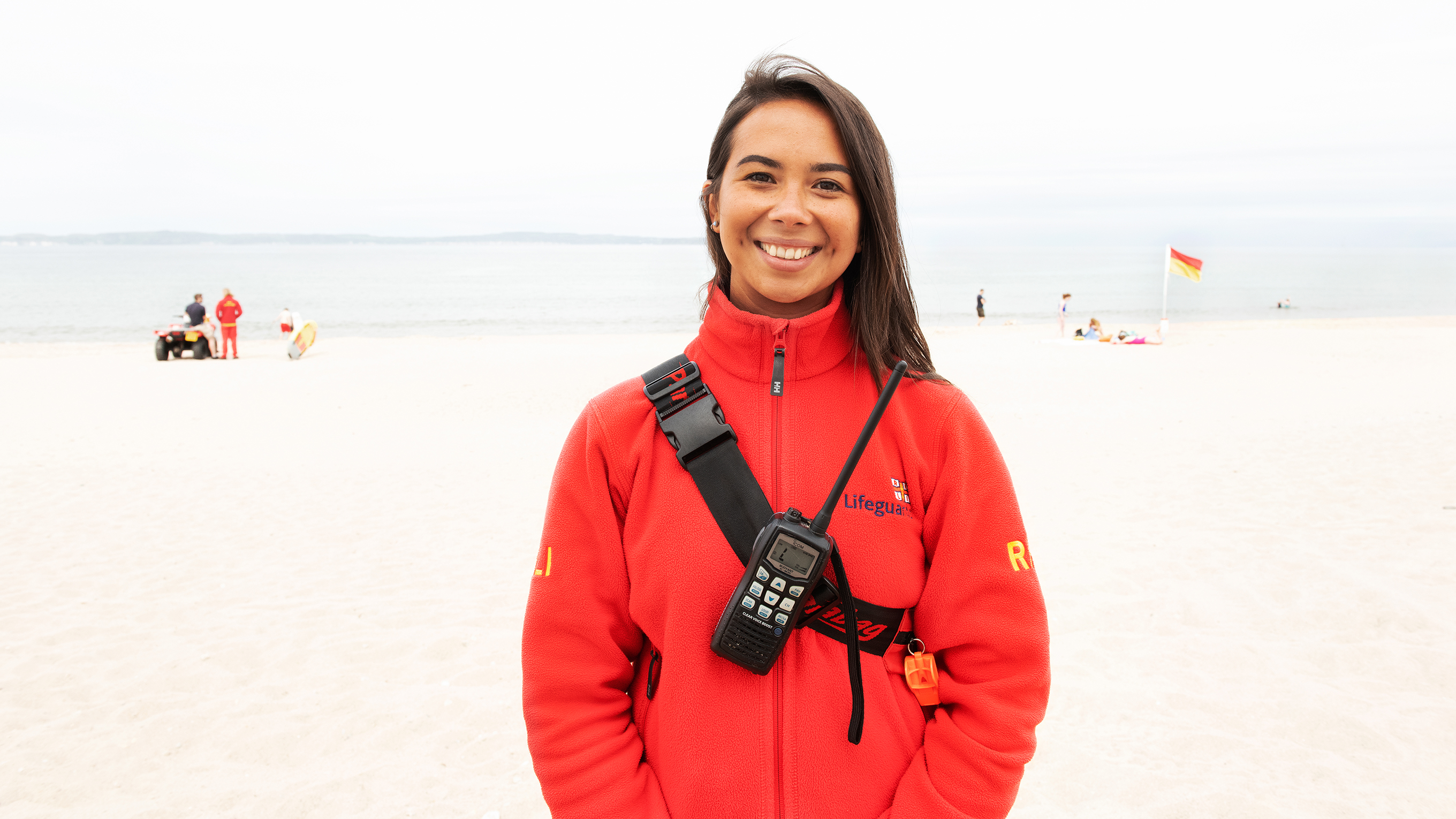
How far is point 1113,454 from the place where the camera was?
9641 mm

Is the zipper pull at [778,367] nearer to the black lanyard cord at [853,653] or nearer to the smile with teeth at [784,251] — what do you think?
the smile with teeth at [784,251]

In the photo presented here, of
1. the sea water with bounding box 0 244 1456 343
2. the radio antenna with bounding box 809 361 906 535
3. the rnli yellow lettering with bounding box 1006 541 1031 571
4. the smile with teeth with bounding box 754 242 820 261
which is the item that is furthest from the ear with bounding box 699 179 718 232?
the sea water with bounding box 0 244 1456 343

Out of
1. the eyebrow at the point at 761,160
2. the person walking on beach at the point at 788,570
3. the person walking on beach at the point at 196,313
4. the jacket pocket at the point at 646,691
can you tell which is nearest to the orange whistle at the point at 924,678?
the person walking on beach at the point at 788,570

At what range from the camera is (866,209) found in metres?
1.65

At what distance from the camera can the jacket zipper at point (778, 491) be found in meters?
1.54

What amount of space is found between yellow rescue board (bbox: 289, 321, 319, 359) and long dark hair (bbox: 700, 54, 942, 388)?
2160 centimetres

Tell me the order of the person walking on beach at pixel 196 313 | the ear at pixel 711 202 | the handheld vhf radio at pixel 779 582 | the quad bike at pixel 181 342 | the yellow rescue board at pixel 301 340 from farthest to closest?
1. the yellow rescue board at pixel 301 340
2. the person walking on beach at pixel 196 313
3. the quad bike at pixel 181 342
4. the ear at pixel 711 202
5. the handheld vhf radio at pixel 779 582

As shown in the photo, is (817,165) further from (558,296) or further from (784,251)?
A: (558,296)

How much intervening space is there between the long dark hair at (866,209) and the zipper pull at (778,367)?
18cm

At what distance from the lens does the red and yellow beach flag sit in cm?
2350

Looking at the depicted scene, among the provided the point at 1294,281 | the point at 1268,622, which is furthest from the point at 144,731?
the point at 1294,281

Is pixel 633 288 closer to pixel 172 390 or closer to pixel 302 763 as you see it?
pixel 172 390

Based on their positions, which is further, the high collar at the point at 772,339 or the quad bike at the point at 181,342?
the quad bike at the point at 181,342

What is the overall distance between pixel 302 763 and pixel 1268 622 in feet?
18.7
